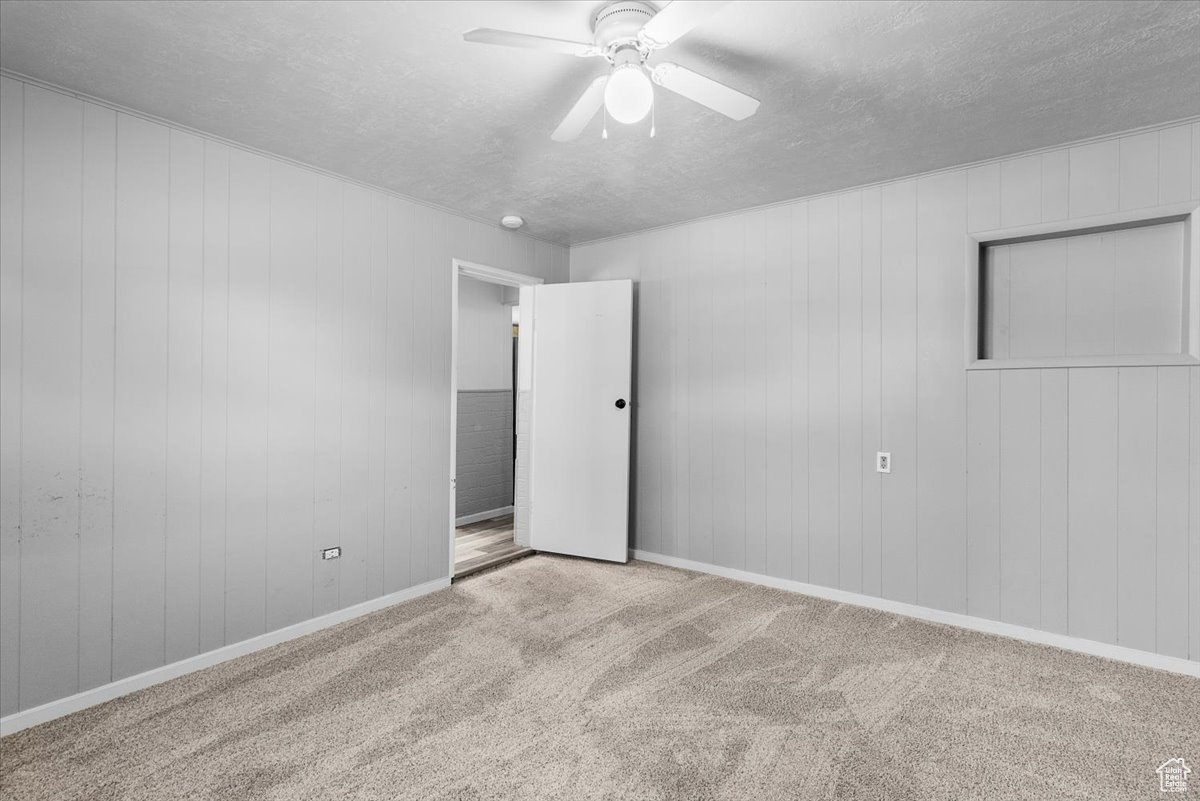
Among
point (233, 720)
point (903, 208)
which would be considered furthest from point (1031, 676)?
point (233, 720)

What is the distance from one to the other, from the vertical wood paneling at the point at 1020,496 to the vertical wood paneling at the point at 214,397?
378cm

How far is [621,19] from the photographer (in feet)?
5.54

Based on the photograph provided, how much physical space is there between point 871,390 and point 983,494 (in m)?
0.76

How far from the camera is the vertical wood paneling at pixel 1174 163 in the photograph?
246 cm

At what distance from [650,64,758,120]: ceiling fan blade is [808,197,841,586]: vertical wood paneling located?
68.0 inches

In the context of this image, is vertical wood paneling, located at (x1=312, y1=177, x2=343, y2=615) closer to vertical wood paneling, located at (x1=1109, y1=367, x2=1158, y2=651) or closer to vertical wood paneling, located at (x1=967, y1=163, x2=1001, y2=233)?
vertical wood paneling, located at (x1=967, y1=163, x2=1001, y2=233)

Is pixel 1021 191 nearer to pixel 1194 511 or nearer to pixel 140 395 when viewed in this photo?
pixel 1194 511

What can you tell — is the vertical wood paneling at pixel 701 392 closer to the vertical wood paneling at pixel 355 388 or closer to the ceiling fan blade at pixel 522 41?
the vertical wood paneling at pixel 355 388

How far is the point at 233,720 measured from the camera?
2131 mm

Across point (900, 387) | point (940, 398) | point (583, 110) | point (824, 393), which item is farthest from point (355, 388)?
point (940, 398)

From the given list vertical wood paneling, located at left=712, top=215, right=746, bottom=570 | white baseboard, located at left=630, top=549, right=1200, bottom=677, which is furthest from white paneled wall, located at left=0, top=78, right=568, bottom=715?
white baseboard, located at left=630, top=549, right=1200, bottom=677

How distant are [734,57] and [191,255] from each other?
240 cm

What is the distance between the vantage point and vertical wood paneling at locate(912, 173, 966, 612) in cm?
300

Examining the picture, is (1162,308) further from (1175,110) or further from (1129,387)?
(1175,110)
